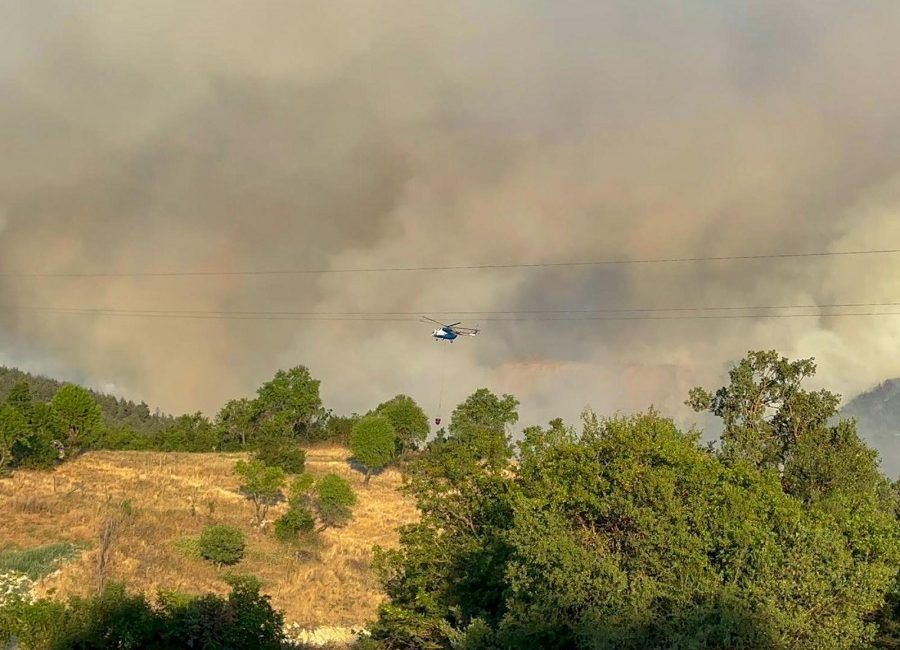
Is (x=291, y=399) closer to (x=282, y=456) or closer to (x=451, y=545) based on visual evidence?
(x=282, y=456)

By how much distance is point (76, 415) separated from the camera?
86.5 metres

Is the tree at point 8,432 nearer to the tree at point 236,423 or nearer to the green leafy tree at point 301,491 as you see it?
the green leafy tree at point 301,491

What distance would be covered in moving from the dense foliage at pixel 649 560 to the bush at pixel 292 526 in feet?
95.7

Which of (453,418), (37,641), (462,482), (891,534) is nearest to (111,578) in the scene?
(37,641)

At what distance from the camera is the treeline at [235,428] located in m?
75.0

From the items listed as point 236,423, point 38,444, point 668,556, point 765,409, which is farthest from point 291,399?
point 668,556

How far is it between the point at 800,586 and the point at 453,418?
106517 mm

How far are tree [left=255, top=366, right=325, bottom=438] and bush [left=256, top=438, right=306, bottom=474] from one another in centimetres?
4207

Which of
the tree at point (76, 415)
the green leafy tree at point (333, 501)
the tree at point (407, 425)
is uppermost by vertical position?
the tree at point (407, 425)

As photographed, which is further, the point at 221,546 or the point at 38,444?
the point at 38,444

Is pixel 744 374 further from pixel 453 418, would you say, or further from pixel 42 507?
pixel 453 418

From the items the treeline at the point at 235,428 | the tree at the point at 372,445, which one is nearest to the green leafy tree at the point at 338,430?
the treeline at the point at 235,428

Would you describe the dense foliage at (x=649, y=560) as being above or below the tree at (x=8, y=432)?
below

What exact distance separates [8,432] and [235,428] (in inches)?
2777
